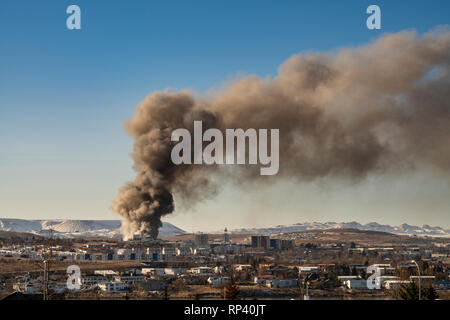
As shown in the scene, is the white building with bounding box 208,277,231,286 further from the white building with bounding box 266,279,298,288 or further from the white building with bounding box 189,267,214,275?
the white building with bounding box 189,267,214,275

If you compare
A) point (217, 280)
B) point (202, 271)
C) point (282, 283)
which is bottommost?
point (282, 283)

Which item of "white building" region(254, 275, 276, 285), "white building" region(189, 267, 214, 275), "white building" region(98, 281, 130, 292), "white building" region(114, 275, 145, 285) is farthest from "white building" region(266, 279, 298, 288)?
"white building" region(98, 281, 130, 292)

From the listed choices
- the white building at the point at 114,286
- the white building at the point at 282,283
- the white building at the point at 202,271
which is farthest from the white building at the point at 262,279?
the white building at the point at 114,286

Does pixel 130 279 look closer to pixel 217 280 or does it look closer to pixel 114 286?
pixel 114 286

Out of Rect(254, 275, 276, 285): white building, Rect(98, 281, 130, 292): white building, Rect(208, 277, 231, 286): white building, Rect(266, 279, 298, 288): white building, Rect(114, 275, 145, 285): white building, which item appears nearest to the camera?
Rect(98, 281, 130, 292): white building

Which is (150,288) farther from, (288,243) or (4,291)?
(288,243)

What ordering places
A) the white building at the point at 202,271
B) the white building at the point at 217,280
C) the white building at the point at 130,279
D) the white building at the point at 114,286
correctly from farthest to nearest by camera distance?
the white building at the point at 202,271 → the white building at the point at 130,279 → the white building at the point at 217,280 → the white building at the point at 114,286

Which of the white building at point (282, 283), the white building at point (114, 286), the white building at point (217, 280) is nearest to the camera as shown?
the white building at point (114, 286)

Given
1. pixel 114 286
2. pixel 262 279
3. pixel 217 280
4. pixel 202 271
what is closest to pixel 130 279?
pixel 114 286

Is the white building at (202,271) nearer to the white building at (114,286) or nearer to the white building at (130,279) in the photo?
the white building at (130,279)
